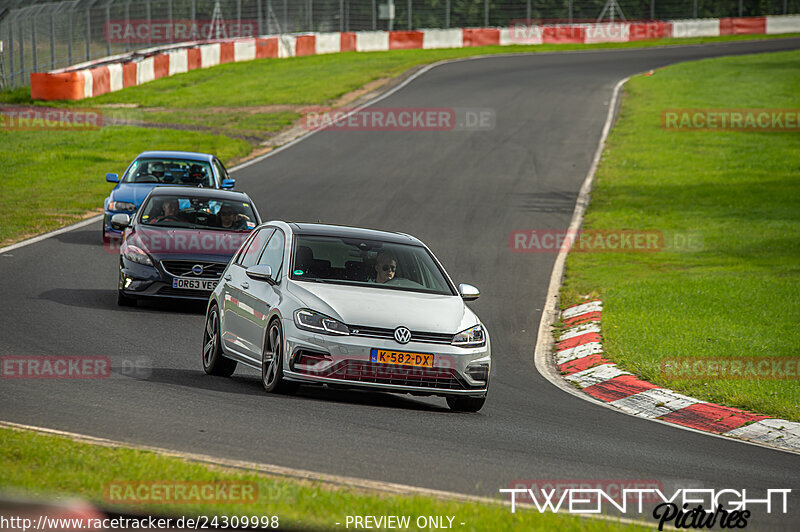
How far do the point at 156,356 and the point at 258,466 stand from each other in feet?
16.5

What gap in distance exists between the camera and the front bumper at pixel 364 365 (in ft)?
31.9

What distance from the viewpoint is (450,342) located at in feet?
33.0

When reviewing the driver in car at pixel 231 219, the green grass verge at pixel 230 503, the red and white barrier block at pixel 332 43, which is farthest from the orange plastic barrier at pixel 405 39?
the green grass verge at pixel 230 503

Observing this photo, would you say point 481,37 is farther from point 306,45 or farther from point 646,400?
point 646,400

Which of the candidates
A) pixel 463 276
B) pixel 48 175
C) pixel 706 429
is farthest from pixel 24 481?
pixel 48 175

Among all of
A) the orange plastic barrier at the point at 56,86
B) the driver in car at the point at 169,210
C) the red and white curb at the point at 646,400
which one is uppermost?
the orange plastic barrier at the point at 56,86

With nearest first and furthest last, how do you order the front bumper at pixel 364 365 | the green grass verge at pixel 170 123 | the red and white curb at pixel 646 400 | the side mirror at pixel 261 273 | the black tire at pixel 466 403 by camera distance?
the front bumper at pixel 364 365
the black tire at pixel 466 403
the red and white curb at pixel 646 400
the side mirror at pixel 261 273
the green grass verge at pixel 170 123

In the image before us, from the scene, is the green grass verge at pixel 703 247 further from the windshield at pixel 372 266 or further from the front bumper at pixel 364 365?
the front bumper at pixel 364 365

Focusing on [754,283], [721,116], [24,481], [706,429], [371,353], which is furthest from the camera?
[721,116]

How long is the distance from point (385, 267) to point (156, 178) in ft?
35.2

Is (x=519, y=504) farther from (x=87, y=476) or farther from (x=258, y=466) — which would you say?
(x=87, y=476)

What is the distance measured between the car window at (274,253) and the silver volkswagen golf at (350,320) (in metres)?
0.02

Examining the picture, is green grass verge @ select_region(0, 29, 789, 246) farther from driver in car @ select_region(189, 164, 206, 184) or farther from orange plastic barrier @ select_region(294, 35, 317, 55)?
driver in car @ select_region(189, 164, 206, 184)

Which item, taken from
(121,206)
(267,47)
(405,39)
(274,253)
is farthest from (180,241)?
(405,39)
